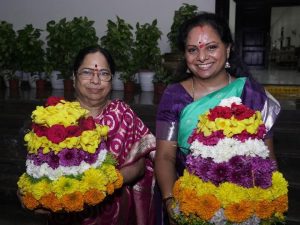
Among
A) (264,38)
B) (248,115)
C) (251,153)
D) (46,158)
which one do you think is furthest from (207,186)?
(264,38)

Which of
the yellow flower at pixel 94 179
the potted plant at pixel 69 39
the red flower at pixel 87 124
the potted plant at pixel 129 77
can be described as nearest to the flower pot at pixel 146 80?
the potted plant at pixel 129 77

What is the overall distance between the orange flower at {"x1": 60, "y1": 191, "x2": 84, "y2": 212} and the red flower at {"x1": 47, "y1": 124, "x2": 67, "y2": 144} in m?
0.23

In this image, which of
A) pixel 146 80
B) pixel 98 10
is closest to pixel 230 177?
pixel 146 80

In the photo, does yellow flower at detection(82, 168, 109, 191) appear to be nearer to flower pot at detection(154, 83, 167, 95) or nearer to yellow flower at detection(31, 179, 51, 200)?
yellow flower at detection(31, 179, 51, 200)

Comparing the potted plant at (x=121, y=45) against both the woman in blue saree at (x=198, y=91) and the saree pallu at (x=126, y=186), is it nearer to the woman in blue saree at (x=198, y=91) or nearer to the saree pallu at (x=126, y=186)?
the saree pallu at (x=126, y=186)

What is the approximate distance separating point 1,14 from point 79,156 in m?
7.23

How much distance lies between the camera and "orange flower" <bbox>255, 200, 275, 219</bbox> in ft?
4.37

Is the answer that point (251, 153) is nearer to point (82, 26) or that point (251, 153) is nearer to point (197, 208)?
point (197, 208)

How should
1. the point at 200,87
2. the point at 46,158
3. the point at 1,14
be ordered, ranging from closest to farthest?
1. the point at 46,158
2. the point at 200,87
3. the point at 1,14

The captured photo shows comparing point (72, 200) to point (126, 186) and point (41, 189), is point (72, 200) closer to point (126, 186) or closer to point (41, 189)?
point (41, 189)

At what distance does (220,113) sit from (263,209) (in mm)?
382

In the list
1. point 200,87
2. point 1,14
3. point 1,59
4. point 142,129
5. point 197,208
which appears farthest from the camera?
point 1,14

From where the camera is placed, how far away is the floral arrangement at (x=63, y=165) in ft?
4.91

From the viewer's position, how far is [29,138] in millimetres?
1600
